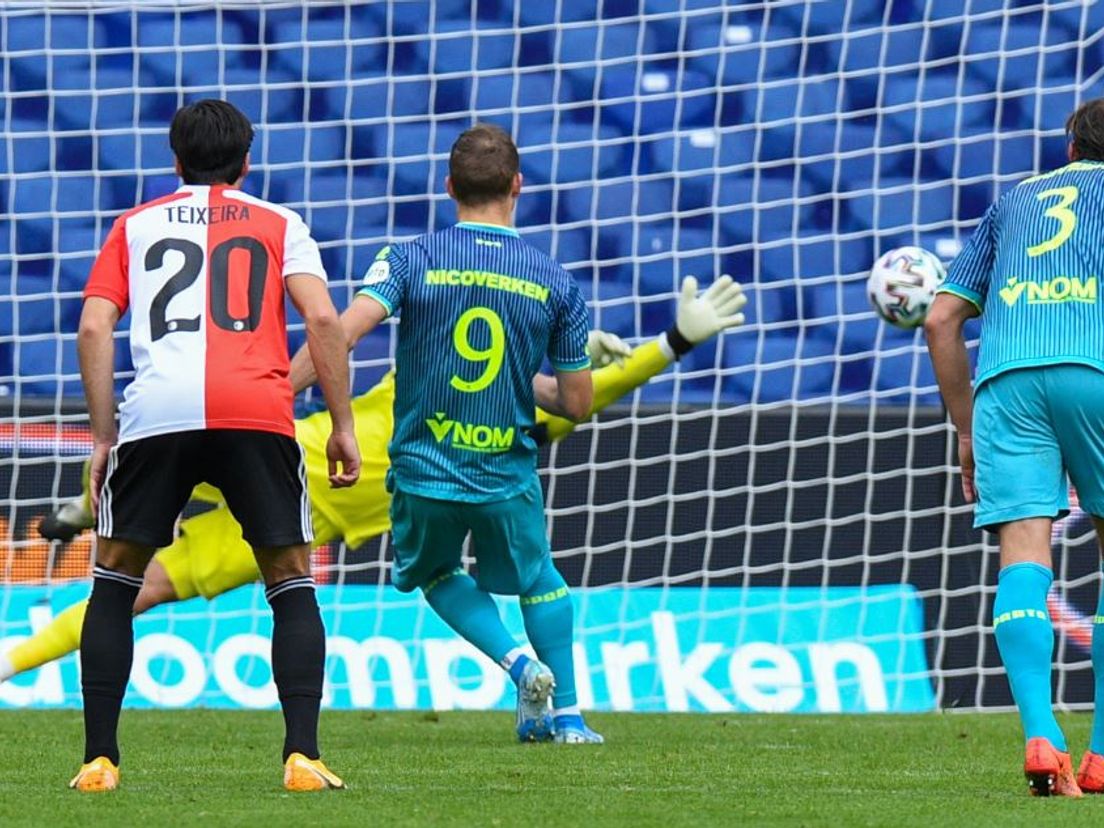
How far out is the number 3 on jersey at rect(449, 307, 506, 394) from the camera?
16.6 ft

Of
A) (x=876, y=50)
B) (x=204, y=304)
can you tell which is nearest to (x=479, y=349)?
(x=204, y=304)

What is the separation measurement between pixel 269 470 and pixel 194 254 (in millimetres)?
456

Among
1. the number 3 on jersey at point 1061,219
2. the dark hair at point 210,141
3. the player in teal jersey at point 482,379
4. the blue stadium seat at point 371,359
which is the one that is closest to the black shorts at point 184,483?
the dark hair at point 210,141

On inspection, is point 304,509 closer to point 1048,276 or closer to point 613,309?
point 1048,276

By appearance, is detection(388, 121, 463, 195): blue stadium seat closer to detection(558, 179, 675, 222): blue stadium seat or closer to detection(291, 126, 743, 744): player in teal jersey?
detection(558, 179, 675, 222): blue stadium seat

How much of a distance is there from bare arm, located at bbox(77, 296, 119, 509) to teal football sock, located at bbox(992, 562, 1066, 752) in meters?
1.81

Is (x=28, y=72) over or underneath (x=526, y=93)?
underneath

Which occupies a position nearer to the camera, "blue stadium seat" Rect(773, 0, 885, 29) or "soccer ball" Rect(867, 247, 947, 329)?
"soccer ball" Rect(867, 247, 947, 329)

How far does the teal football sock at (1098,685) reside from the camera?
400 centimetres

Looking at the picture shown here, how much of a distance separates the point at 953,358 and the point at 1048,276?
0.87 feet

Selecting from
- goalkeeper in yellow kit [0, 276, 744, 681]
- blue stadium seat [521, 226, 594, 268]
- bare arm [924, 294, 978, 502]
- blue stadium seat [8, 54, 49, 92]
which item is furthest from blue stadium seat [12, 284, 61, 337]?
bare arm [924, 294, 978, 502]

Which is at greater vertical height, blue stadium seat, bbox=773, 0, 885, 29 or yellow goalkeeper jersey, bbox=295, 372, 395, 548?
blue stadium seat, bbox=773, 0, 885, 29

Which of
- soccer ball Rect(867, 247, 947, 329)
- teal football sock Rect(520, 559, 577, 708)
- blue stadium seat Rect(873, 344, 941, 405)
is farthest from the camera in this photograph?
blue stadium seat Rect(873, 344, 941, 405)

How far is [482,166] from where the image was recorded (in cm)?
509
